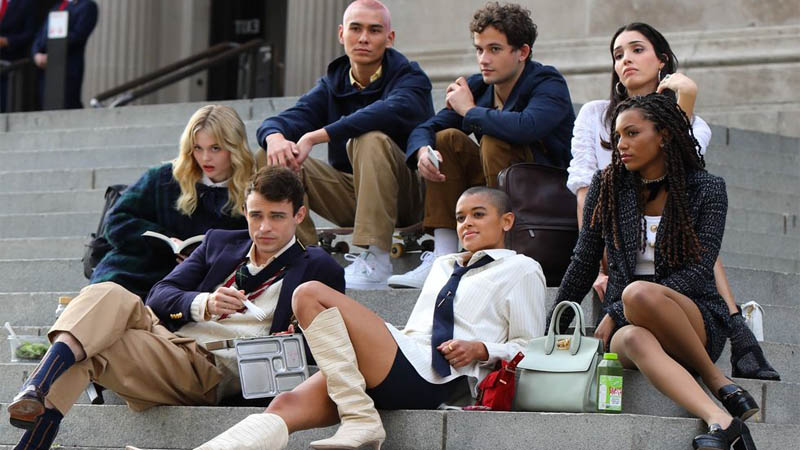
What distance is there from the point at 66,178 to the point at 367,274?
3.63m

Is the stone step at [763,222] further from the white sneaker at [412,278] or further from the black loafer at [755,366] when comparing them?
the black loafer at [755,366]

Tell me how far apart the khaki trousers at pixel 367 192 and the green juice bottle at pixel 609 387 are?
1.95 metres

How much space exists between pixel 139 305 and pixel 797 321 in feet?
9.90

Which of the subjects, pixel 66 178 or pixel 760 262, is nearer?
pixel 760 262

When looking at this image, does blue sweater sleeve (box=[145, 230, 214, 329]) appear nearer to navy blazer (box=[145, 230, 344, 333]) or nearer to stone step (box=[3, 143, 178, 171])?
navy blazer (box=[145, 230, 344, 333])

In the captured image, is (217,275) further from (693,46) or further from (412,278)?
(693,46)

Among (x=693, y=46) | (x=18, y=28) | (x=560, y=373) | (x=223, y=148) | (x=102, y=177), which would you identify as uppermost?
(x=693, y=46)

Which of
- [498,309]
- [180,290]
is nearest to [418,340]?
[498,309]

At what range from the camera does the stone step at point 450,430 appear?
18.0 ft

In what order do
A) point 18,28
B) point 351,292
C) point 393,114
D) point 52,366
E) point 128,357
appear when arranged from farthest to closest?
1. point 18,28
2. point 393,114
3. point 351,292
4. point 128,357
5. point 52,366

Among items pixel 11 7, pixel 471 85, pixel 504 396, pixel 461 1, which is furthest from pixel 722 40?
pixel 504 396

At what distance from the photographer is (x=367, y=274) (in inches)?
299

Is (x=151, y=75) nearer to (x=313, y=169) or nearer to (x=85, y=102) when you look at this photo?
(x=85, y=102)

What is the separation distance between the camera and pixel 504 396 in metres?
5.86
